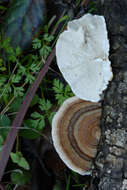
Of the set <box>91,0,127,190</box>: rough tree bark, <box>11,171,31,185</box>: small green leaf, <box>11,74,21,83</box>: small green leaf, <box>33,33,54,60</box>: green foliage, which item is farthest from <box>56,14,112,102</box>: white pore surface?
<box>11,171,31,185</box>: small green leaf

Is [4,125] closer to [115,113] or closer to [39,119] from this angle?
[39,119]

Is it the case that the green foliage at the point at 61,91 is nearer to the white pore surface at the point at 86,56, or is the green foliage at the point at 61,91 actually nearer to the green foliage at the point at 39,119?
the green foliage at the point at 39,119

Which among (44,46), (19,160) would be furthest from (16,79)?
(19,160)

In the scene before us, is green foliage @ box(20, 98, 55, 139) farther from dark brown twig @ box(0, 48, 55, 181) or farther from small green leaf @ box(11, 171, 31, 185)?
small green leaf @ box(11, 171, 31, 185)

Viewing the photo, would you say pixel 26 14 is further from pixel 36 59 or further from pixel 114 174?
pixel 114 174

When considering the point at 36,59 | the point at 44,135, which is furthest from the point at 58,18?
the point at 44,135

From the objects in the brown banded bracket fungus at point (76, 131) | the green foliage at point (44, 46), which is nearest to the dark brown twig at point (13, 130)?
the green foliage at point (44, 46)
